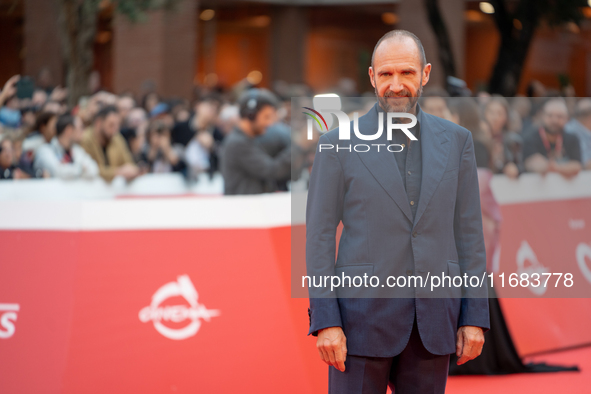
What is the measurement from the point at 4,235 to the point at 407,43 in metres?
2.84

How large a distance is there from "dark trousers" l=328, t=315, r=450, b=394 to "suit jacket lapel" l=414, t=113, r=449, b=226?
458mm

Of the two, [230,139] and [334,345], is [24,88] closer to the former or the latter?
[230,139]

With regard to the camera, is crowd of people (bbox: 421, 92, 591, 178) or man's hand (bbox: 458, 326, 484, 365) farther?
crowd of people (bbox: 421, 92, 591, 178)

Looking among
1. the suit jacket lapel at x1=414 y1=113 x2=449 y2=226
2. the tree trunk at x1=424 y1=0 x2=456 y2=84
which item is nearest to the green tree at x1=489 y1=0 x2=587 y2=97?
the tree trunk at x1=424 y1=0 x2=456 y2=84

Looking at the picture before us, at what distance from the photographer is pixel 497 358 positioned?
209 inches

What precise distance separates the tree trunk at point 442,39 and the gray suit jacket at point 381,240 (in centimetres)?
1109

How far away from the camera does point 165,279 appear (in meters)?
4.10

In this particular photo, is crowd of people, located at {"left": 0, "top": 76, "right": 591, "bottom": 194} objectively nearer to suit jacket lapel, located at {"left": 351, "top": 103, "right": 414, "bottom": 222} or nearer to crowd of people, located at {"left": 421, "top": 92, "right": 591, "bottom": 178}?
crowd of people, located at {"left": 421, "top": 92, "right": 591, "bottom": 178}

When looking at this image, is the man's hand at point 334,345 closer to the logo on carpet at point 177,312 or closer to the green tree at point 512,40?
the logo on carpet at point 177,312

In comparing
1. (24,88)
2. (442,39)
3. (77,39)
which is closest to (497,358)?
(24,88)

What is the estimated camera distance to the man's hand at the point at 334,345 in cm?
243

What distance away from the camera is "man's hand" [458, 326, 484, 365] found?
253cm

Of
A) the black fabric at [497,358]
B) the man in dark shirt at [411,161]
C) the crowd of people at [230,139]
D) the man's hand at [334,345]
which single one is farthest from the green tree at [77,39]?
the man's hand at [334,345]

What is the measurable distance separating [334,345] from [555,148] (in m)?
4.72
